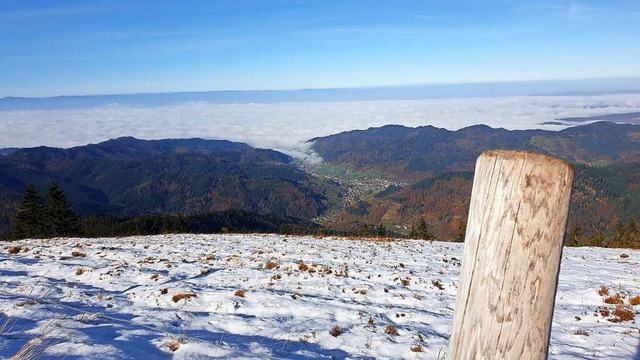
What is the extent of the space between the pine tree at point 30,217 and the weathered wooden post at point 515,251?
6477cm

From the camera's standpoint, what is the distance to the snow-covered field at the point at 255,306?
662 cm

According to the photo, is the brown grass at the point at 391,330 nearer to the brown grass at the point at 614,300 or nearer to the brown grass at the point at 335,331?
the brown grass at the point at 335,331

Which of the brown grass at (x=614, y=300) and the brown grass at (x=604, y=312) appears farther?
the brown grass at (x=614, y=300)

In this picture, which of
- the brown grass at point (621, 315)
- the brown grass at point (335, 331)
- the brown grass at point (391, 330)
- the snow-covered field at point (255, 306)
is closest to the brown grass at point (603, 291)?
the snow-covered field at point (255, 306)

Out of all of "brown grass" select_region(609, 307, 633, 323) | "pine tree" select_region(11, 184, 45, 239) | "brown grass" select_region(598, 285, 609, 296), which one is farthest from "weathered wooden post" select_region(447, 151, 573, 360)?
"pine tree" select_region(11, 184, 45, 239)

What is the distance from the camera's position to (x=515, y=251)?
203 cm

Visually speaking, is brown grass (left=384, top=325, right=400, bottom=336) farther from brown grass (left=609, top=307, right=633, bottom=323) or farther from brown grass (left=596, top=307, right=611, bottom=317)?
brown grass (left=596, top=307, right=611, bottom=317)

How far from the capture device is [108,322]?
7.65 meters

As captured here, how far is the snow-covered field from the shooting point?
6.62 metres

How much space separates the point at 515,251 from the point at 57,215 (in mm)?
65616

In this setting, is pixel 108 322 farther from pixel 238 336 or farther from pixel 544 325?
pixel 544 325

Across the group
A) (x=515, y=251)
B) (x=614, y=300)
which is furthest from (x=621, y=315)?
(x=515, y=251)

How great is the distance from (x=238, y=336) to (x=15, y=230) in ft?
205

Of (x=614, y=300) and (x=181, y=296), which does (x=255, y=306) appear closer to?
(x=181, y=296)
